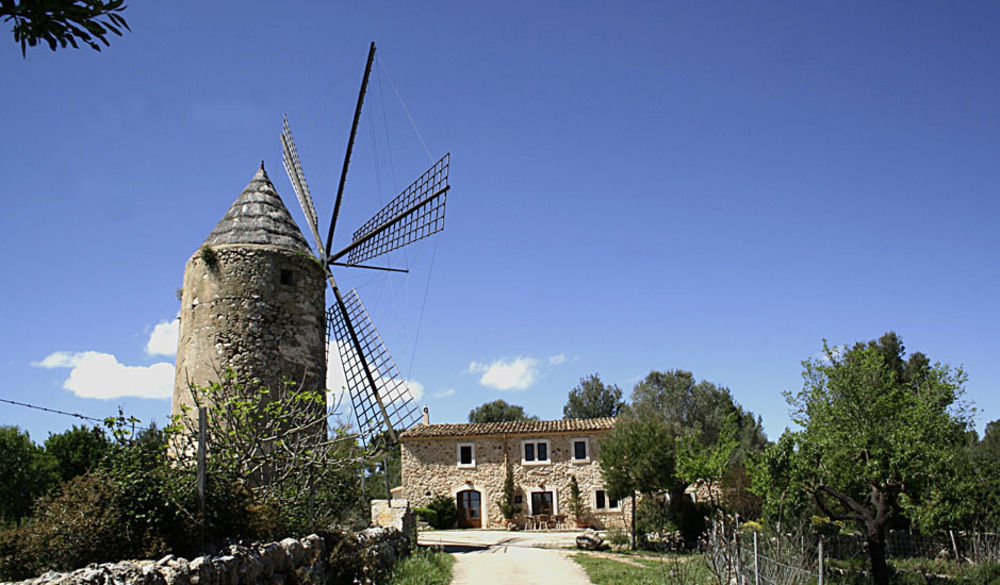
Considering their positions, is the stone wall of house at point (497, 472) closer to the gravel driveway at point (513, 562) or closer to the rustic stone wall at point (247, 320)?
the gravel driveway at point (513, 562)

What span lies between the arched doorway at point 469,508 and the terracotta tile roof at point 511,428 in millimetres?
2268

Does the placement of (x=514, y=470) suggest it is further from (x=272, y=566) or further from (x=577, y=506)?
(x=272, y=566)

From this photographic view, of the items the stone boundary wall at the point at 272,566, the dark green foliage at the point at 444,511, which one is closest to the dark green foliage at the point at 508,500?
the dark green foliage at the point at 444,511

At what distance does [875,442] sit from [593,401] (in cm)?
3613

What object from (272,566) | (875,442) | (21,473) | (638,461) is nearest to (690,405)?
(638,461)

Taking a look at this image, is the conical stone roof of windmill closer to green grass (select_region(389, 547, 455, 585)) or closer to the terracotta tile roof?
green grass (select_region(389, 547, 455, 585))

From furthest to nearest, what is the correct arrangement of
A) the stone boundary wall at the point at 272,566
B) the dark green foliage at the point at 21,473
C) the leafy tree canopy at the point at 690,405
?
the leafy tree canopy at the point at 690,405 → the dark green foliage at the point at 21,473 → the stone boundary wall at the point at 272,566

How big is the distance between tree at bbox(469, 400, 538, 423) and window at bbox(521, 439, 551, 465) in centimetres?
2189

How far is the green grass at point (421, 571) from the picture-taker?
8.88m

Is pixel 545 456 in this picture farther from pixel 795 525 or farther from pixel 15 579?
pixel 15 579

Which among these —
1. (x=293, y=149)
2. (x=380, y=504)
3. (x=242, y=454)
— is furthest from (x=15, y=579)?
(x=293, y=149)

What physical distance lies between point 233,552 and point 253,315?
17.9ft

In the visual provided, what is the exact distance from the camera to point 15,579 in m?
5.09

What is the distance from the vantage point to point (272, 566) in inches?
235
